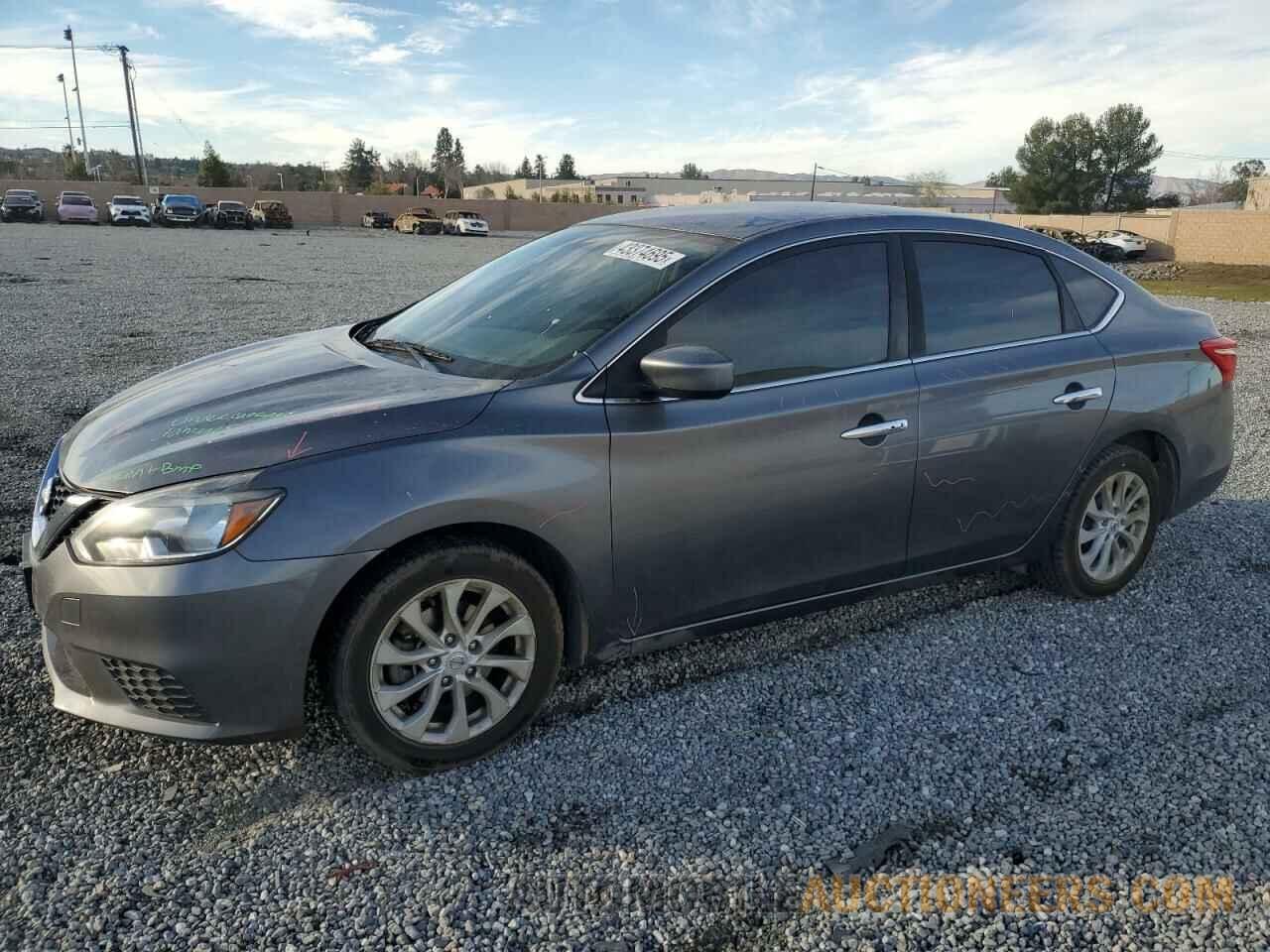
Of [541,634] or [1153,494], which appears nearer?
[541,634]

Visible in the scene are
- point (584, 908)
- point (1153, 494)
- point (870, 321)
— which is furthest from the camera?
point (1153, 494)

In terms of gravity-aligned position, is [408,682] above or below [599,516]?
below

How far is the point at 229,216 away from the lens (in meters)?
45.6

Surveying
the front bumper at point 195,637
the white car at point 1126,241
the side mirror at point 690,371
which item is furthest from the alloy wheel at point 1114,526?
the white car at point 1126,241

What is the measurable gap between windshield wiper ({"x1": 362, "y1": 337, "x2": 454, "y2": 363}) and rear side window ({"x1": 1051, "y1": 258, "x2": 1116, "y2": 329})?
263 cm

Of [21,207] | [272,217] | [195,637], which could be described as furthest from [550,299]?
[272,217]

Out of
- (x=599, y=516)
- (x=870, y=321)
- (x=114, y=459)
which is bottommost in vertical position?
(x=599, y=516)

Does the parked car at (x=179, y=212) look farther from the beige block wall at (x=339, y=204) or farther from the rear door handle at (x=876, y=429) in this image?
the rear door handle at (x=876, y=429)

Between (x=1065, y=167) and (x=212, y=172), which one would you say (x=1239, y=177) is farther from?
(x=212, y=172)

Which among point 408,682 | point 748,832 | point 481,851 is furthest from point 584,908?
point 408,682

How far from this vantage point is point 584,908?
2506mm

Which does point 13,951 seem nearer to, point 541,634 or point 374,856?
point 374,856

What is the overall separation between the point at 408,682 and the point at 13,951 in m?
1.14

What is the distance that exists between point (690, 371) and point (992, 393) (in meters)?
1.47
